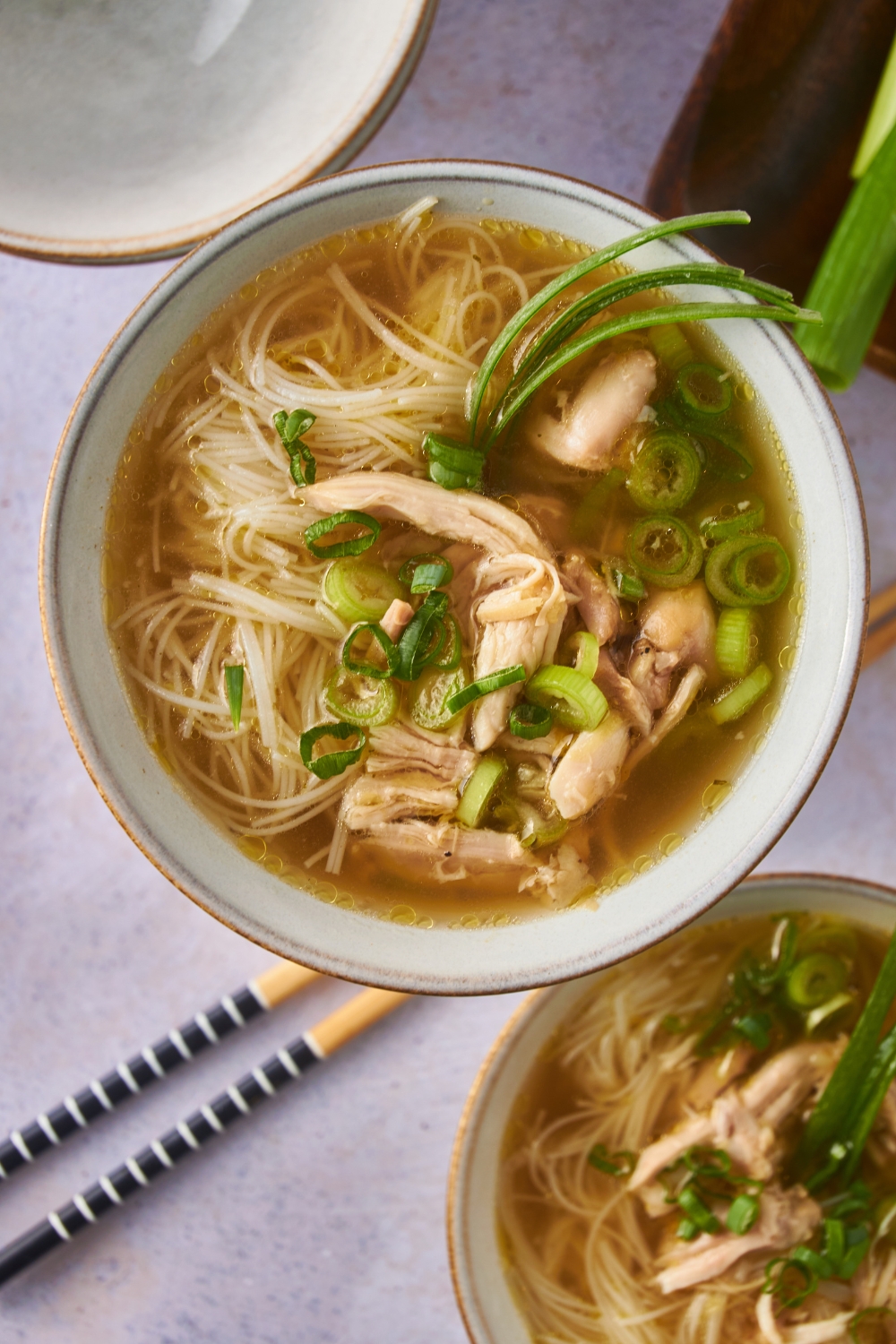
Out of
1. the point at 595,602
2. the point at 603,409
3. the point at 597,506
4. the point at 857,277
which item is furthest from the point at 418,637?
the point at 857,277

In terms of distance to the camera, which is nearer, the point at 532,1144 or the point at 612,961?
the point at 612,961

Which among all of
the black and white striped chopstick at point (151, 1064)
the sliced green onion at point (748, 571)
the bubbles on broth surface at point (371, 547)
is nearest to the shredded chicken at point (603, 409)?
the bubbles on broth surface at point (371, 547)

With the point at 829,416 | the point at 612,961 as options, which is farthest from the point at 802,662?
the point at 612,961

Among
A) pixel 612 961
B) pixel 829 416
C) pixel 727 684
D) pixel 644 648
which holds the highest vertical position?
pixel 829 416

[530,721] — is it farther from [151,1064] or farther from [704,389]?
[151,1064]

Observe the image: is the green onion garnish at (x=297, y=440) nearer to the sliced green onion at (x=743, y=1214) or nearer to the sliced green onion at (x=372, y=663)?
the sliced green onion at (x=372, y=663)

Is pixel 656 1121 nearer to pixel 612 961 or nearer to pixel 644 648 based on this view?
pixel 612 961
